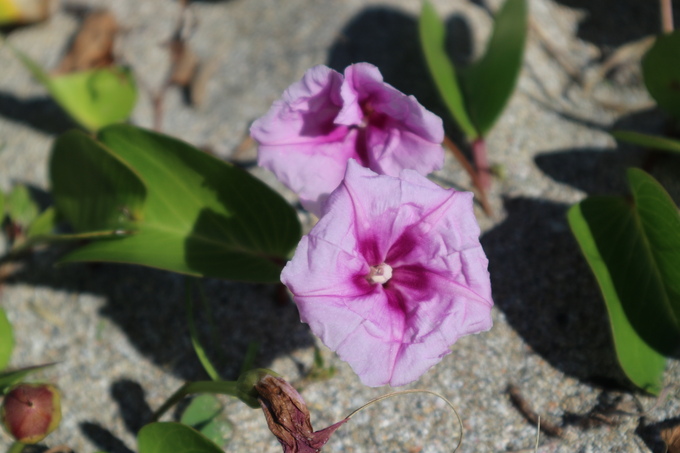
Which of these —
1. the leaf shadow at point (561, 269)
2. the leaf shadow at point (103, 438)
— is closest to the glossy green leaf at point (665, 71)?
the leaf shadow at point (561, 269)

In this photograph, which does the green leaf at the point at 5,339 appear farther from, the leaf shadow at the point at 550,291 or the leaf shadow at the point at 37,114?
the leaf shadow at the point at 550,291

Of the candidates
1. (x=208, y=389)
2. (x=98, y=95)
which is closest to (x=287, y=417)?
(x=208, y=389)

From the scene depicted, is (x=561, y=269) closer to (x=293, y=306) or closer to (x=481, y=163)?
(x=481, y=163)

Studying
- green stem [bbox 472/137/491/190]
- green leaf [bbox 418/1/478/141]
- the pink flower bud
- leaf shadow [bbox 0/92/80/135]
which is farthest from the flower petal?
leaf shadow [bbox 0/92/80/135]

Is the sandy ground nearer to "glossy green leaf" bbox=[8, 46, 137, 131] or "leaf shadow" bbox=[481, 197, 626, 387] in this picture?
"leaf shadow" bbox=[481, 197, 626, 387]

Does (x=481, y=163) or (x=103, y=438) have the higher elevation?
(x=481, y=163)

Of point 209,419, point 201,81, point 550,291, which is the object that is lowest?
point 209,419

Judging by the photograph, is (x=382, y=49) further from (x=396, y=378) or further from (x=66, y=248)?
(x=396, y=378)
